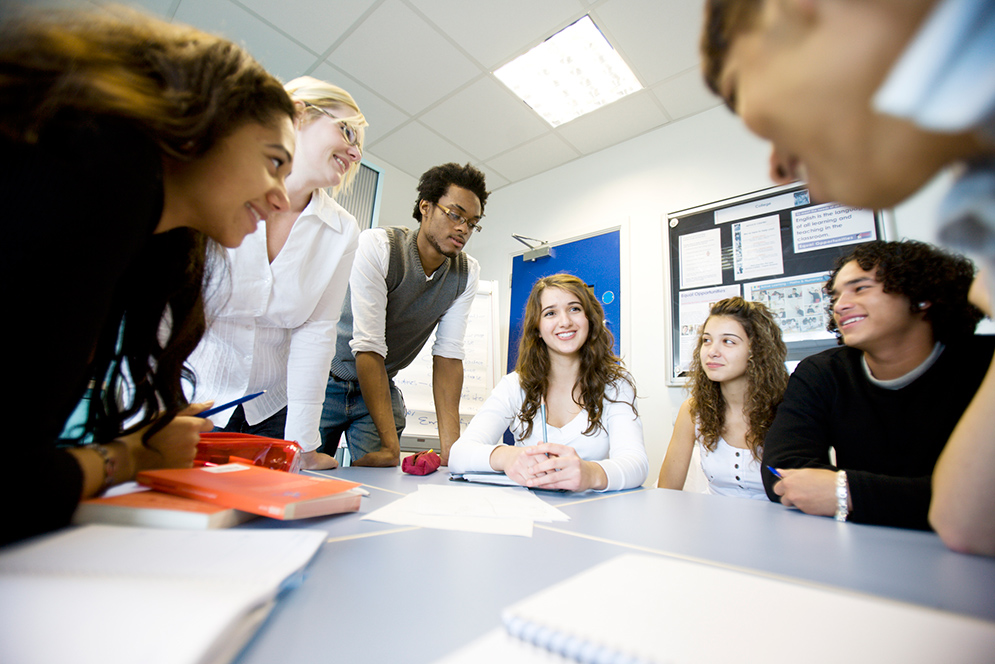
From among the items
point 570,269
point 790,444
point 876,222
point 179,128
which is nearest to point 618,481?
point 790,444

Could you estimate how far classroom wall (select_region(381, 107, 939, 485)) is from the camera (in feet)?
7.27

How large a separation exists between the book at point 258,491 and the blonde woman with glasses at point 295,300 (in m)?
0.55

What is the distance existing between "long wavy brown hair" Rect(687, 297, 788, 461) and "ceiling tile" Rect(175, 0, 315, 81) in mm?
2257

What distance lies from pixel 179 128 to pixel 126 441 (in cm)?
42

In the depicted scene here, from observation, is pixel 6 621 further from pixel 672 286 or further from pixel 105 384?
pixel 672 286

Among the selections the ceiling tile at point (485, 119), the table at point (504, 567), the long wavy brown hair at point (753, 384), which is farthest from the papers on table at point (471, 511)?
the ceiling tile at point (485, 119)

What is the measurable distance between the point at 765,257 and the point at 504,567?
2.18 m

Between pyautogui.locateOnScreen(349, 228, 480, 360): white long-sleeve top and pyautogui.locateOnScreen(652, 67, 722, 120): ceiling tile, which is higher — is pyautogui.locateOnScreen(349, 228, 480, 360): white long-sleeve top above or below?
below

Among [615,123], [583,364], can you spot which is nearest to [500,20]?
[615,123]

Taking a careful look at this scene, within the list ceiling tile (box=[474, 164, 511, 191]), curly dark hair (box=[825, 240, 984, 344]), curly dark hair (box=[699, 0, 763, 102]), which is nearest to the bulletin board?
curly dark hair (box=[825, 240, 984, 344])

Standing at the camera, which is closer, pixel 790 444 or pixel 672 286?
pixel 790 444

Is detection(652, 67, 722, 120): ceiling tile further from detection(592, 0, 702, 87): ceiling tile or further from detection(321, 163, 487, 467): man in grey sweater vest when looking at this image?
detection(321, 163, 487, 467): man in grey sweater vest

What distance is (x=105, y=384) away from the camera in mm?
660

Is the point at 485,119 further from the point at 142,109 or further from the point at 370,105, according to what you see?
the point at 142,109
